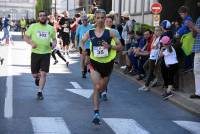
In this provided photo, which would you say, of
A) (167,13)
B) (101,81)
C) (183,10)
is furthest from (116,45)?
(167,13)

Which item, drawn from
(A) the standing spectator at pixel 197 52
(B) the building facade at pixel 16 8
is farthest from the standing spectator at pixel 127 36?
(B) the building facade at pixel 16 8

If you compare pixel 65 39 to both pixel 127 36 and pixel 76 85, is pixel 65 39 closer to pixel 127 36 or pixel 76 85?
pixel 127 36

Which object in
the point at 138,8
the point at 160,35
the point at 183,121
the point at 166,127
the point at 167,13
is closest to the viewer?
the point at 166,127

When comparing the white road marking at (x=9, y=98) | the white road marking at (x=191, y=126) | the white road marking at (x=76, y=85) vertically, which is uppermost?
the white road marking at (x=9, y=98)

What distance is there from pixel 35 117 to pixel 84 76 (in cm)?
700

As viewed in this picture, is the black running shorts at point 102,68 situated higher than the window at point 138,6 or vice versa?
the window at point 138,6

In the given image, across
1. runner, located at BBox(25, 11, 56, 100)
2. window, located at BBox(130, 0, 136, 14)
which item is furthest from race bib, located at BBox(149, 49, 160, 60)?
window, located at BBox(130, 0, 136, 14)

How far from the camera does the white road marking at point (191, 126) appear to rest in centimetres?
954

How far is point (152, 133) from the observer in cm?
907

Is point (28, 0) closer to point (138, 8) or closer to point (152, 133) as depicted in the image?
point (138, 8)

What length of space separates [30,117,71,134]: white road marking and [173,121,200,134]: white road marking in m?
2.10

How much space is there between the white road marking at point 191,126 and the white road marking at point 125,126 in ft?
2.70

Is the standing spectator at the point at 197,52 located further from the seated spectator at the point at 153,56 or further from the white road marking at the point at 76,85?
the white road marking at the point at 76,85

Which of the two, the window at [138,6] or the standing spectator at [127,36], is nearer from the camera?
the standing spectator at [127,36]
